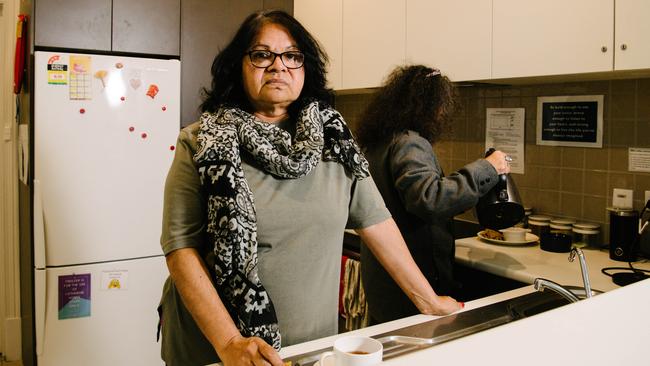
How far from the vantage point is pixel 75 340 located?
256cm

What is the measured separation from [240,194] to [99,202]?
1.63 meters

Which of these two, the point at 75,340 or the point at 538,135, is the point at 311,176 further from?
the point at 75,340

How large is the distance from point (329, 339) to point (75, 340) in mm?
1818

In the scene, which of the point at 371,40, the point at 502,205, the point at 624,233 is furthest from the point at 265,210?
the point at 371,40

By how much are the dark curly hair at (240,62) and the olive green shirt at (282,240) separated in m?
0.12

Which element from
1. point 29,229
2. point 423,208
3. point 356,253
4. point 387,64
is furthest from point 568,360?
point 29,229

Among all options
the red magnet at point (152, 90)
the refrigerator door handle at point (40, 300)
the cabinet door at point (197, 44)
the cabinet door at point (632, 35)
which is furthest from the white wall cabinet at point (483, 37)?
the refrigerator door handle at point (40, 300)

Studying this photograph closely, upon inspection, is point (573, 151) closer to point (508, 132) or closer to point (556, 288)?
point (508, 132)

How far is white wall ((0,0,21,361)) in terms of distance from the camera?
326 cm

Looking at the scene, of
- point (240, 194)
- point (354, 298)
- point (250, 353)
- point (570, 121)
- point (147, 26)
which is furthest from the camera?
point (147, 26)

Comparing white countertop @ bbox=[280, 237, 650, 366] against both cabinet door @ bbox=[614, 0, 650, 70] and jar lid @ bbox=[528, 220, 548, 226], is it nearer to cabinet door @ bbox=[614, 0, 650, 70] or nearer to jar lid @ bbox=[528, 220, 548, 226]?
cabinet door @ bbox=[614, 0, 650, 70]

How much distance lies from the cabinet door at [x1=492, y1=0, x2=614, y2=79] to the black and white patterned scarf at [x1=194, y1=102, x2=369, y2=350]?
1174 mm

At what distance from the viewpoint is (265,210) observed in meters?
1.23

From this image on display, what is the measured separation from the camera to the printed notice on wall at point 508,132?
259 cm
